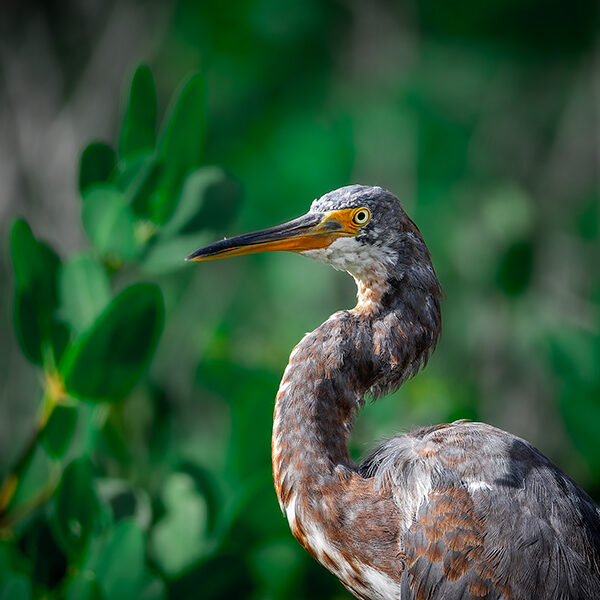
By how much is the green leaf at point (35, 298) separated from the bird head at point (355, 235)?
437 mm

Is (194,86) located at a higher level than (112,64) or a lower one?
lower

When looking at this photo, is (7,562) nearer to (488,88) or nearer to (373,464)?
(373,464)

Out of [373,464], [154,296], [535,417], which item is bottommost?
[535,417]

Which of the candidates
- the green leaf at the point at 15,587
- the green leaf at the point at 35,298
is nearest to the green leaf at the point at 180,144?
the green leaf at the point at 35,298

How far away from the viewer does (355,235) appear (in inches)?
53.4

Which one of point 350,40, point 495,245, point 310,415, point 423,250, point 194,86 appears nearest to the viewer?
point 310,415

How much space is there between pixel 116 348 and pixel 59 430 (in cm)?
19

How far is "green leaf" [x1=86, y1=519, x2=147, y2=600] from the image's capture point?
165cm

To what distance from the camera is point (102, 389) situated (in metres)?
1.60

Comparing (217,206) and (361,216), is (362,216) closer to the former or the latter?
(361,216)

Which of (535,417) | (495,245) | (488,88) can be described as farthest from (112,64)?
(535,417)

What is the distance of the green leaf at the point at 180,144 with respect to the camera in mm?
1612

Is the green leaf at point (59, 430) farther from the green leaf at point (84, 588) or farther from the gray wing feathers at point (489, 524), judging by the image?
the gray wing feathers at point (489, 524)

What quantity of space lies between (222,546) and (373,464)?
0.65 meters
